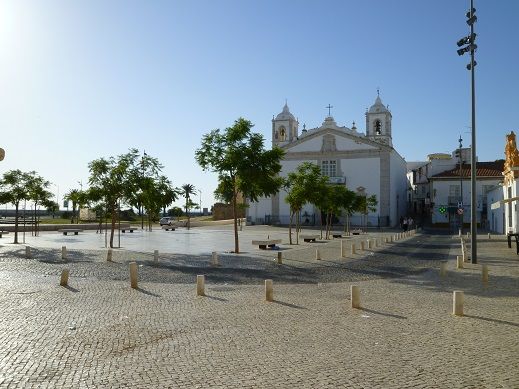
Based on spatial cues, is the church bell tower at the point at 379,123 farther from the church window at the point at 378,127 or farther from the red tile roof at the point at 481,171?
the red tile roof at the point at 481,171

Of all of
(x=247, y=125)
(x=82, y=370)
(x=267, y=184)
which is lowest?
(x=82, y=370)

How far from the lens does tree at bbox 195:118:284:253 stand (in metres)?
25.4

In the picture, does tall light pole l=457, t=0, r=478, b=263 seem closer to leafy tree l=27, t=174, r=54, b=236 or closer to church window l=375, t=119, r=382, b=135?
leafy tree l=27, t=174, r=54, b=236

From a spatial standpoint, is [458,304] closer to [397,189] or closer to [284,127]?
[397,189]

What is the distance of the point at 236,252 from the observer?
25.6 meters

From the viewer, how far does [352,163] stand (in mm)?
71938

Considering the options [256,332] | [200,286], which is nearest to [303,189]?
[200,286]

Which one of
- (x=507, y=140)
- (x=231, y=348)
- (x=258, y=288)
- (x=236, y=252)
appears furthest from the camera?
(x=507, y=140)

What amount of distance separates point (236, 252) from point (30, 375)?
19215mm

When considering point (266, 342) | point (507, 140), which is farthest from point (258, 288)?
point (507, 140)

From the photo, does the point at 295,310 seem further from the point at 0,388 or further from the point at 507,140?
the point at 507,140

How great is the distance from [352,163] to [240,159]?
160 feet

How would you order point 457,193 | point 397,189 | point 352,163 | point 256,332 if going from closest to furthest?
point 256,332, point 457,193, point 352,163, point 397,189

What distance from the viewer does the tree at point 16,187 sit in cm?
3216
